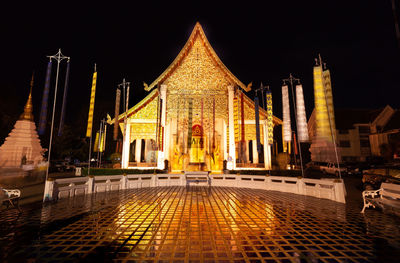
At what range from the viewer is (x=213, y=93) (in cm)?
1850

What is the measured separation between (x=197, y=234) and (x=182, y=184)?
29.9ft

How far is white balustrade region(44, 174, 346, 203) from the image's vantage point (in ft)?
26.2

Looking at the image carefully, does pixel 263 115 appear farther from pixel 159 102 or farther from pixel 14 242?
pixel 14 242

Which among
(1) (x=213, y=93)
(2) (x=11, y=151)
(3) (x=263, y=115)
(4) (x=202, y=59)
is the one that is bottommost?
Result: (2) (x=11, y=151)

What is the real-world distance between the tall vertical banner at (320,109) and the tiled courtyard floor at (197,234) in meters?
4.65

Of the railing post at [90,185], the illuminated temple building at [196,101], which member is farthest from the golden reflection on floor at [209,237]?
A: the illuminated temple building at [196,101]

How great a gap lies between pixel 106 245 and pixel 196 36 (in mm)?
18991

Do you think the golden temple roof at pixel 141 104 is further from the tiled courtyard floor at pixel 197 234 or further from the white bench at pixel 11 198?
the tiled courtyard floor at pixel 197 234

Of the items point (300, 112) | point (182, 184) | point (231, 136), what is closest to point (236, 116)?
point (231, 136)

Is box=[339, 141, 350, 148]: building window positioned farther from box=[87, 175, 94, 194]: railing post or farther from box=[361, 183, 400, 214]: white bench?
box=[87, 175, 94, 194]: railing post

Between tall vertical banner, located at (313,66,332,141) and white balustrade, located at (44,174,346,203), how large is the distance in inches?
107

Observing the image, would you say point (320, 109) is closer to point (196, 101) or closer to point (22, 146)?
point (196, 101)

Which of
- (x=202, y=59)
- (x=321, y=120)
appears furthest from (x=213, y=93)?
(x=321, y=120)

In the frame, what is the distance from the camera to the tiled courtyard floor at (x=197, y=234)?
3.35 metres
